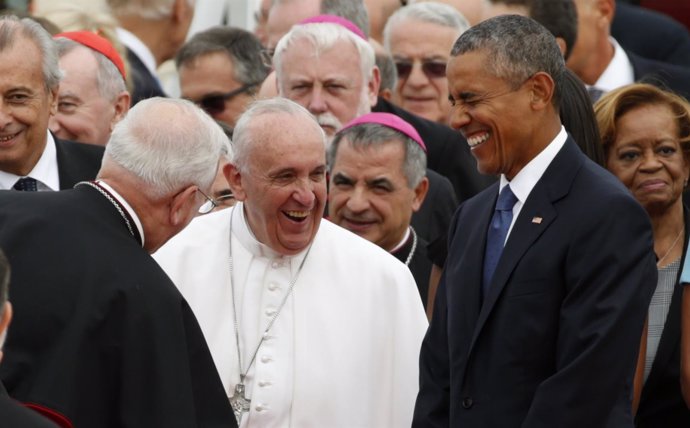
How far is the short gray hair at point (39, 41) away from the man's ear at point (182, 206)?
1437 millimetres

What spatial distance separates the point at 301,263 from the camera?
595 cm

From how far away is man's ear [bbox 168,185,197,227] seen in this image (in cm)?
519

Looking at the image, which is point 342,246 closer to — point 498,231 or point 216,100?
point 498,231

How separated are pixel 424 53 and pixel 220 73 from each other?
108 cm

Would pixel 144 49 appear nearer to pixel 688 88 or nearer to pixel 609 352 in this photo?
pixel 688 88

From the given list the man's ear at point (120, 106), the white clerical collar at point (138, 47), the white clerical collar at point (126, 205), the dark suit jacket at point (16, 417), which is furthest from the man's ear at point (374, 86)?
the dark suit jacket at point (16, 417)

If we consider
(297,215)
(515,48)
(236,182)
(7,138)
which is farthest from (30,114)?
(515,48)

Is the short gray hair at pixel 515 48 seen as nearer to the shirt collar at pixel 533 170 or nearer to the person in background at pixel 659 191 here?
the shirt collar at pixel 533 170

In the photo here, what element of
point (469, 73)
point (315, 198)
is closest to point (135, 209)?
point (315, 198)

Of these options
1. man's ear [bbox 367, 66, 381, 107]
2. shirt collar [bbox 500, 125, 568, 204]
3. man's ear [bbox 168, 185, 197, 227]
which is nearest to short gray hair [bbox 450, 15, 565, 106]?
shirt collar [bbox 500, 125, 568, 204]

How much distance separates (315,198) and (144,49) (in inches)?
140

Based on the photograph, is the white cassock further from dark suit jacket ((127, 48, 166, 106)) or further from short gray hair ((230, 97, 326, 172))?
dark suit jacket ((127, 48, 166, 106))

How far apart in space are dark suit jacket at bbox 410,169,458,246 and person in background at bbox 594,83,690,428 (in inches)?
35.8

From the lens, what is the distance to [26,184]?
6.43 m
